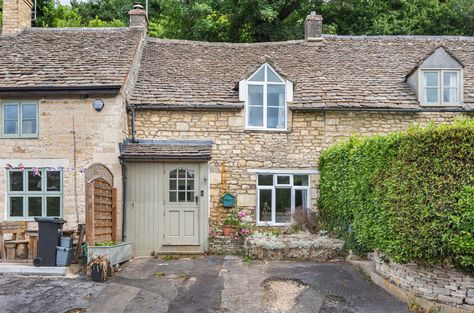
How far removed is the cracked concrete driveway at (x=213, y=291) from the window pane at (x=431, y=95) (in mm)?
6457

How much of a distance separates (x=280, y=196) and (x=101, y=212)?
5249mm

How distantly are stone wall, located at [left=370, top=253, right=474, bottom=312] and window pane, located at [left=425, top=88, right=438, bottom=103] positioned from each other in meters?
7.15

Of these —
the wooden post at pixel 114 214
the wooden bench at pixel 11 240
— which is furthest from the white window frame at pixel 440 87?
the wooden bench at pixel 11 240

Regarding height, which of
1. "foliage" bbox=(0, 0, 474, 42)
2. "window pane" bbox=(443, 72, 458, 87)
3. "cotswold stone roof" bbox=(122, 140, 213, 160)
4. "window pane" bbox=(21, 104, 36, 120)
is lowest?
"cotswold stone roof" bbox=(122, 140, 213, 160)

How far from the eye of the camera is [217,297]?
25.9 feet

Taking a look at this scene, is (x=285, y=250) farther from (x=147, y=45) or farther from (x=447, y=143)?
(x=147, y=45)

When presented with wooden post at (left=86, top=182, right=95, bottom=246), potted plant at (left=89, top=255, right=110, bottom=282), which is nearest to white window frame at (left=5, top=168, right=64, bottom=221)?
wooden post at (left=86, top=182, right=95, bottom=246)

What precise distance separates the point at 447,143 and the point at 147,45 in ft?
40.2

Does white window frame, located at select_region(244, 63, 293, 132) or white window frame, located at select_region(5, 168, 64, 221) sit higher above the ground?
white window frame, located at select_region(244, 63, 293, 132)

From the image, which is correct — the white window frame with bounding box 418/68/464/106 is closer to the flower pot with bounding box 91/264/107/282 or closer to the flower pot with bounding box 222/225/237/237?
the flower pot with bounding box 222/225/237/237

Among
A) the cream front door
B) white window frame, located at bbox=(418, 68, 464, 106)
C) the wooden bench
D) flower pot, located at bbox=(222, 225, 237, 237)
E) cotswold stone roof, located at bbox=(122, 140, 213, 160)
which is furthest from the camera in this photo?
white window frame, located at bbox=(418, 68, 464, 106)

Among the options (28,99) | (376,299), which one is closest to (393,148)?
(376,299)

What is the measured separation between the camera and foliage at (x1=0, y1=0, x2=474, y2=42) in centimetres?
2105

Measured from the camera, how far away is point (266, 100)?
42.5 feet
